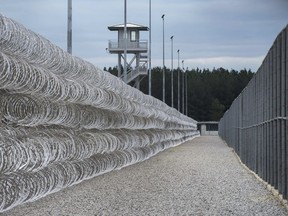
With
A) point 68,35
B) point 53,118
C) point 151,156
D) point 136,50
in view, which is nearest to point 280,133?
point 53,118

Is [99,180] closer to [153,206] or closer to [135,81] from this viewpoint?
[153,206]

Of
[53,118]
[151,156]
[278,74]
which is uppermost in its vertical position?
[278,74]

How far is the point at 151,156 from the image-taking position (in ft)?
82.1

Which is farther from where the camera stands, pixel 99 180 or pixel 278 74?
pixel 99 180

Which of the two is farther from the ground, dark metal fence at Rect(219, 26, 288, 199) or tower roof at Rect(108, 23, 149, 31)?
tower roof at Rect(108, 23, 149, 31)

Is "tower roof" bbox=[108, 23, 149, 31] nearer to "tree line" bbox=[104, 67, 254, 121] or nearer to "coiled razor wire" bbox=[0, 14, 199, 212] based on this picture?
"coiled razor wire" bbox=[0, 14, 199, 212]

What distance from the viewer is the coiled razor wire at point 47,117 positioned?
800cm

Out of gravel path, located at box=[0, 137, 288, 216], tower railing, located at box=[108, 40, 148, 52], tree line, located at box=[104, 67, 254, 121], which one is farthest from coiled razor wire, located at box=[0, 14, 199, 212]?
tree line, located at box=[104, 67, 254, 121]

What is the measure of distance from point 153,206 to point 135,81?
2147 inches

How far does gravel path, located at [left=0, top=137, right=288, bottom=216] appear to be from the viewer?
9.27 meters

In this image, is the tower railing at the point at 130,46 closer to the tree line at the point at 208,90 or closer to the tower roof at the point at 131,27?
the tower roof at the point at 131,27

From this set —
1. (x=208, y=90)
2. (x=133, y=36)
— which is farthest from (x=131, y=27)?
(x=208, y=90)

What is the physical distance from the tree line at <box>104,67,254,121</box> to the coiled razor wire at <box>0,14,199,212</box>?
98.1 meters

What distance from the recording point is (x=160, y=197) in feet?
36.0
